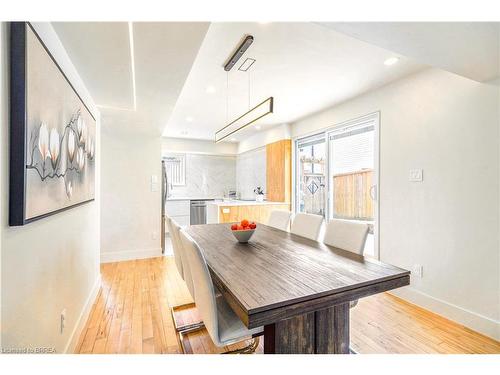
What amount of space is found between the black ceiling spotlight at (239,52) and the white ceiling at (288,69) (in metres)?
0.04

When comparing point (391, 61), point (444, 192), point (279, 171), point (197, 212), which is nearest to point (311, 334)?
point (444, 192)

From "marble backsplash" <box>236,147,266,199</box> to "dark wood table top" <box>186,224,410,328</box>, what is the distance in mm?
3760

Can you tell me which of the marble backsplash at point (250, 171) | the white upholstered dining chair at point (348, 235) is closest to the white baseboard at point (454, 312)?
the white upholstered dining chair at point (348, 235)

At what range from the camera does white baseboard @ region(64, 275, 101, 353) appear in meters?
1.69

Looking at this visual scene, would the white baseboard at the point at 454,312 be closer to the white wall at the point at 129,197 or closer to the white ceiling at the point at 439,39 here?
the white ceiling at the point at 439,39

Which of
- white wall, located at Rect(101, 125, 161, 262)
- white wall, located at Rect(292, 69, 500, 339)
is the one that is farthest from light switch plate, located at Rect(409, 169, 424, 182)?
white wall, located at Rect(101, 125, 161, 262)

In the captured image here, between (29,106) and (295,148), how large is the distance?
4013 millimetres

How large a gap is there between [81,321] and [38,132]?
1655 mm

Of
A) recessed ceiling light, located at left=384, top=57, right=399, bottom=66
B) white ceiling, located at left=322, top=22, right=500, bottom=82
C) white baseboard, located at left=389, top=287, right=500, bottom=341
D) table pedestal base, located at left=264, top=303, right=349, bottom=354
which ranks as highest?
recessed ceiling light, located at left=384, top=57, right=399, bottom=66

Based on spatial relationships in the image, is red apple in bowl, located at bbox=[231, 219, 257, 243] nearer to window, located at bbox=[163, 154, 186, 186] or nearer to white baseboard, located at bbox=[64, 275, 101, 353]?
white baseboard, located at bbox=[64, 275, 101, 353]

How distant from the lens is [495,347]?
6.18 ft

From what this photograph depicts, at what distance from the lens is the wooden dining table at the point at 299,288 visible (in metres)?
1.06

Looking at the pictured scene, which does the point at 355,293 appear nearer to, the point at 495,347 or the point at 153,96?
the point at 495,347
